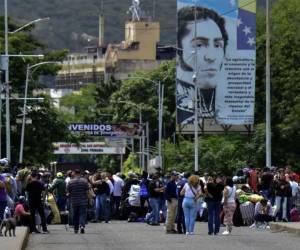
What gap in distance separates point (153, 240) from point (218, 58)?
34908 mm

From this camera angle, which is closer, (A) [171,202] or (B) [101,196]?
(A) [171,202]

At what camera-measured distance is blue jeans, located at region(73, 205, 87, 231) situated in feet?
116

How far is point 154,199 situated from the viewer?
4216cm

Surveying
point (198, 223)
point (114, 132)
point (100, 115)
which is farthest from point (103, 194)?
point (100, 115)

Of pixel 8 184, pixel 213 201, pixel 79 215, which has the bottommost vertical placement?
pixel 79 215

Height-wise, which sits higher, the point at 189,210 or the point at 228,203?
the point at 228,203

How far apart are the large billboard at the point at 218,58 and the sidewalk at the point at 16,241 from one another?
112 feet

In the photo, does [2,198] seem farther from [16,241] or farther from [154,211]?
[154,211]

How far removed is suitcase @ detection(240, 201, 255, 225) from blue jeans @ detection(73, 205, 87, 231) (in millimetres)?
7890

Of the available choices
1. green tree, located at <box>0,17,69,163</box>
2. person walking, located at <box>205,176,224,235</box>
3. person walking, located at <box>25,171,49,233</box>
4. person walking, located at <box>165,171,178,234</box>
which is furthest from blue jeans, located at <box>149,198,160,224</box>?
green tree, located at <box>0,17,69,163</box>

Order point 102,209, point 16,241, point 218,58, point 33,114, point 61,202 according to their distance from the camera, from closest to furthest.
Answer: point 16,241, point 61,202, point 102,209, point 218,58, point 33,114

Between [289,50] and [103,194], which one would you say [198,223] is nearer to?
[103,194]

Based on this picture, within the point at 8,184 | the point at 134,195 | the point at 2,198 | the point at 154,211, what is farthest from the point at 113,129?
the point at 2,198

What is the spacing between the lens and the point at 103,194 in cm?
4459
